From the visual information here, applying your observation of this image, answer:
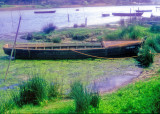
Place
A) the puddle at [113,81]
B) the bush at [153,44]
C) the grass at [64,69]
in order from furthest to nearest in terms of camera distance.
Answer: the bush at [153,44], the grass at [64,69], the puddle at [113,81]

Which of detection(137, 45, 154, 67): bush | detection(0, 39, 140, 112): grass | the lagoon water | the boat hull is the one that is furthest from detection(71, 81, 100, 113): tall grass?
the lagoon water

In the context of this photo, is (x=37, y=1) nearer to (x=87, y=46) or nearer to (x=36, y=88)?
(x=87, y=46)

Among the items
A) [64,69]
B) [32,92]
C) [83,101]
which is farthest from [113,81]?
[83,101]

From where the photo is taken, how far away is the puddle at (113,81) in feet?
26.8

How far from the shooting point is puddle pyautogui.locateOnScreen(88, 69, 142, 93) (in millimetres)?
8172

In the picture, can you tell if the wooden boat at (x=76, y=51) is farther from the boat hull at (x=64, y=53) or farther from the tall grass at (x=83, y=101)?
the tall grass at (x=83, y=101)

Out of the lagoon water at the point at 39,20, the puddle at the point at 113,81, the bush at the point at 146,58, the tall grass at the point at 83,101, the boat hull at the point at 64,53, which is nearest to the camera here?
the tall grass at the point at 83,101

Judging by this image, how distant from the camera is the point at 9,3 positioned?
44.1 meters

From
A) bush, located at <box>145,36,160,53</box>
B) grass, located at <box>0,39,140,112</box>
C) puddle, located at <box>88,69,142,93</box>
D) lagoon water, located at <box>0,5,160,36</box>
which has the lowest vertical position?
puddle, located at <box>88,69,142,93</box>

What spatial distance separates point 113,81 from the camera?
8977 millimetres

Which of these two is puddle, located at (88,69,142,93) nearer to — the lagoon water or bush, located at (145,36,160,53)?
bush, located at (145,36,160,53)

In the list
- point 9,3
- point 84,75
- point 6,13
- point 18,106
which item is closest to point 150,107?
point 18,106

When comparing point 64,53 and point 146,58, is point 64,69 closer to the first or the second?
point 64,53

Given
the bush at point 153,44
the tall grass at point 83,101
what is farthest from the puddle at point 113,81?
the bush at point 153,44
